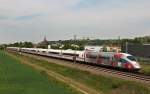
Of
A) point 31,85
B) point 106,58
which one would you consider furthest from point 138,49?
point 31,85

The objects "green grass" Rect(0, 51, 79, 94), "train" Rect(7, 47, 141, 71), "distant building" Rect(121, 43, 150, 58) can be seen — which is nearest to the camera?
"green grass" Rect(0, 51, 79, 94)

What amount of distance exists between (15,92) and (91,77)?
823 inches

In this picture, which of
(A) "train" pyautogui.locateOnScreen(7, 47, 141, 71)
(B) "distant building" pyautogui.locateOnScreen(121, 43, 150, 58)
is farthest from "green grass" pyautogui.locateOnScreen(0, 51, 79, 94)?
(B) "distant building" pyautogui.locateOnScreen(121, 43, 150, 58)

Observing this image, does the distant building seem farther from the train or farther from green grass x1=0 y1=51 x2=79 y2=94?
green grass x1=0 y1=51 x2=79 y2=94

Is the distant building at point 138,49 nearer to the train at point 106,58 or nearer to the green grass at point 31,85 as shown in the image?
the train at point 106,58

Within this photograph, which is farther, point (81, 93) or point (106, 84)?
point (106, 84)

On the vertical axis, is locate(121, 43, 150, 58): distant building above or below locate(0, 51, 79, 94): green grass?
above

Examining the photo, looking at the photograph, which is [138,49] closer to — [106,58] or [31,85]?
[106,58]

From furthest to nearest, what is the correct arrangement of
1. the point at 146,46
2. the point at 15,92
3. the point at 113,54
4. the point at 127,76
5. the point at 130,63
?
1. the point at 146,46
2. the point at 113,54
3. the point at 130,63
4. the point at 127,76
5. the point at 15,92

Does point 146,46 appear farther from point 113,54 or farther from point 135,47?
point 113,54

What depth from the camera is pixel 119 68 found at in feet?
201

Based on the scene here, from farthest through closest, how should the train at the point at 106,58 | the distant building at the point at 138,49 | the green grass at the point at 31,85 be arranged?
the distant building at the point at 138,49 → the train at the point at 106,58 → the green grass at the point at 31,85

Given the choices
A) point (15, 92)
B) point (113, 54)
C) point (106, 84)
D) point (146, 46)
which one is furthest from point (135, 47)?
point (15, 92)

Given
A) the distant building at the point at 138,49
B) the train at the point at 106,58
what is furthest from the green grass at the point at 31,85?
the distant building at the point at 138,49
